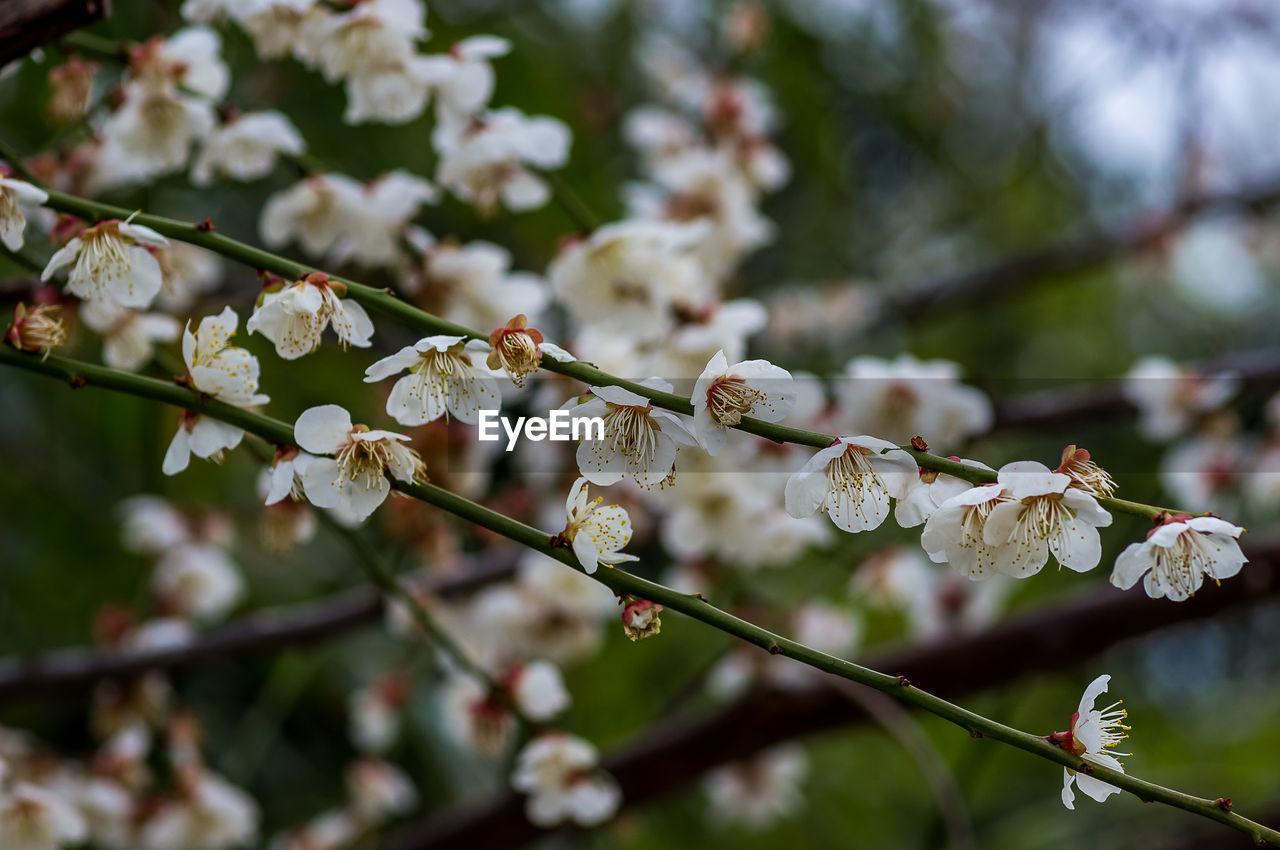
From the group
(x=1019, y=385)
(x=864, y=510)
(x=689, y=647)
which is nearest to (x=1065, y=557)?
(x=864, y=510)

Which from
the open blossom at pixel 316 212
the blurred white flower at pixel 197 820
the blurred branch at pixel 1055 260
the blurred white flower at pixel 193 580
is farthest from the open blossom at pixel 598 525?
the blurred branch at pixel 1055 260

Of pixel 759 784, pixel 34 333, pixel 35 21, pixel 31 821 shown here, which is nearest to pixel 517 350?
pixel 34 333

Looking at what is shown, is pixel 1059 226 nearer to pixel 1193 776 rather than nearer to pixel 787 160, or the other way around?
pixel 787 160

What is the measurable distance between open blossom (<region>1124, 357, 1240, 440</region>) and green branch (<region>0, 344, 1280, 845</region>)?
0.94 meters

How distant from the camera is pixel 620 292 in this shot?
3.18ft

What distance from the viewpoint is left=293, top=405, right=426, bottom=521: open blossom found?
1.79ft

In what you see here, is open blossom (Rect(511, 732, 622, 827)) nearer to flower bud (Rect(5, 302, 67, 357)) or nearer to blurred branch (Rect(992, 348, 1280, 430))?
Result: flower bud (Rect(5, 302, 67, 357))

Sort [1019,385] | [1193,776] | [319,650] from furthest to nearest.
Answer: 1. [1019,385]
2. [1193,776]
3. [319,650]

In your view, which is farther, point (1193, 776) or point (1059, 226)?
point (1059, 226)

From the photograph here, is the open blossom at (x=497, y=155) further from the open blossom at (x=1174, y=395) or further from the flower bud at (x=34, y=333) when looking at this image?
the open blossom at (x=1174, y=395)

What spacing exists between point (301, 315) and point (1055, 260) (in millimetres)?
1669

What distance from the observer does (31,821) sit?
2.81 feet

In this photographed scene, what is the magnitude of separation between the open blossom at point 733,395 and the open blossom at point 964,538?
89mm

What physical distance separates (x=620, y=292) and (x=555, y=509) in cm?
43
